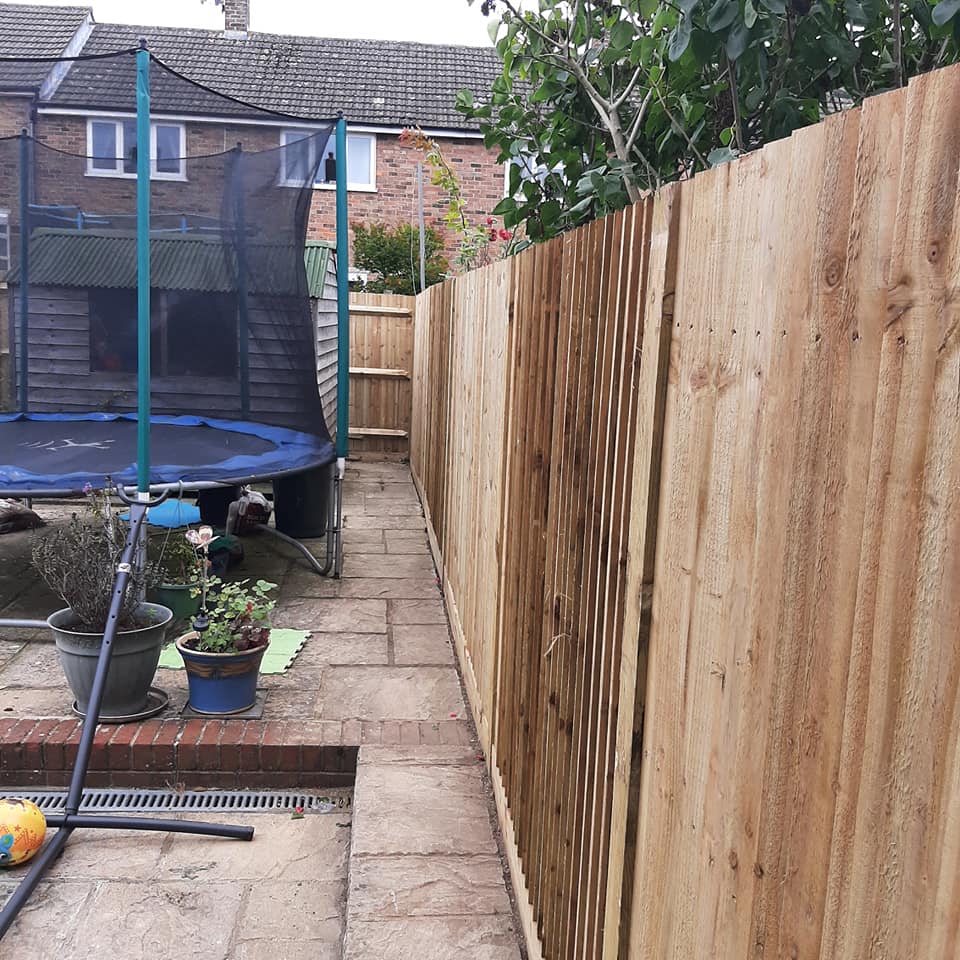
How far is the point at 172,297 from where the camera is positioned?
5.59 m

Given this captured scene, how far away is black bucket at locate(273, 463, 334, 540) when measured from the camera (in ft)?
19.8

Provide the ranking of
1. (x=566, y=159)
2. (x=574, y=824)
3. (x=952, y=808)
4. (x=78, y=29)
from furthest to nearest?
(x=78, y=29) < (x=566, y=159) < (x=574, y=824) < (x=952, y=808)

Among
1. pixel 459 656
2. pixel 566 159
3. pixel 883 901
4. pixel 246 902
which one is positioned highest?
pixel 566 159

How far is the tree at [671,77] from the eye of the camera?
6.84 ft

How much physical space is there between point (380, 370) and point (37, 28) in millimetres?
8882

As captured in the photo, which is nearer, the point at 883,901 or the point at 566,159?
the point at 883,901

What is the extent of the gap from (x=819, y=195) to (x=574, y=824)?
1.25 m

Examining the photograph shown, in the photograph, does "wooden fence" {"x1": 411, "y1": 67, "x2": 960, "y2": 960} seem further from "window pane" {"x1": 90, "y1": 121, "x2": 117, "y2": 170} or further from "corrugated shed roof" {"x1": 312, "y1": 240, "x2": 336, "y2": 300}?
"corrugated shed roof" {"x1": 312, "y1": 240, "x2": 336, "y2": 300}

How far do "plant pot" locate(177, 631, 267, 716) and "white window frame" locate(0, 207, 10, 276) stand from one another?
393 cm

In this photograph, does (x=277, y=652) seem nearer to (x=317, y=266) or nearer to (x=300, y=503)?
(x=300, y=503)

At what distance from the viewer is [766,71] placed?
2283 mm

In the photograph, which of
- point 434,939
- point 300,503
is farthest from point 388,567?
point 434,939

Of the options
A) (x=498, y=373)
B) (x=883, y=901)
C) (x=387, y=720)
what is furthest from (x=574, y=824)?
(x=387, y=720)

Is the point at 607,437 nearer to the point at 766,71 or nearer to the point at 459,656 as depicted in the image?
the point at 766,71
